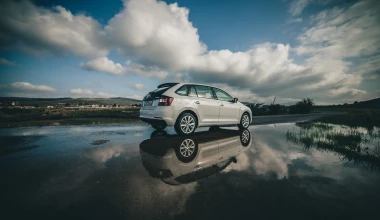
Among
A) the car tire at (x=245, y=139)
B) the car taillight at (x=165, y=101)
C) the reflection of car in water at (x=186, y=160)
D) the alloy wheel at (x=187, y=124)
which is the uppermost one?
the car taillight at (x=165, y=101)

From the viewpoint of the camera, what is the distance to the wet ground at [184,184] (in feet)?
5.67

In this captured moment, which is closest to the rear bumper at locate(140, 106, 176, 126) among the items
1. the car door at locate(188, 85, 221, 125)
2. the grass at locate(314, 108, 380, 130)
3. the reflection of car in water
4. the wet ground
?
the car door at locate(188, 85, 221, 125)

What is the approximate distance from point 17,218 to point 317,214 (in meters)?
2.80

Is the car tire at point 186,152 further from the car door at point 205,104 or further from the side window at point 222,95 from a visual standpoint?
the side window at point 222,95

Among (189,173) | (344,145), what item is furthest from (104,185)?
(344,145)

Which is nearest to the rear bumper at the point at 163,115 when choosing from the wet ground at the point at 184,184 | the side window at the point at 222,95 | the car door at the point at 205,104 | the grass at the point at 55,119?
the car door at the point at 205,104

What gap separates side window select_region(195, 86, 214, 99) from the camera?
6365 millimetres

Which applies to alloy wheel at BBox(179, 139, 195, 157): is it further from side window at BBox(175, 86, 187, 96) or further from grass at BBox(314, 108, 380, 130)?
grass at BBox(314, 108, 380, 130)

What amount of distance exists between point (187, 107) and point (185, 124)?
0.57 meters

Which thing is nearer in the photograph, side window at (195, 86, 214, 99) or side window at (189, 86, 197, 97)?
side window at (189, 86, 197, 97)

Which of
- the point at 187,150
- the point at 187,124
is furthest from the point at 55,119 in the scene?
the point at 187,150

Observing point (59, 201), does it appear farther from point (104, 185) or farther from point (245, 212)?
point (245, 212)

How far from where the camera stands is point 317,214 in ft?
5.64

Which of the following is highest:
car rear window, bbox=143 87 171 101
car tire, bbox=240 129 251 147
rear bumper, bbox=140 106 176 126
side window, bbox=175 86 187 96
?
side window, bbox=175 86 187 96
